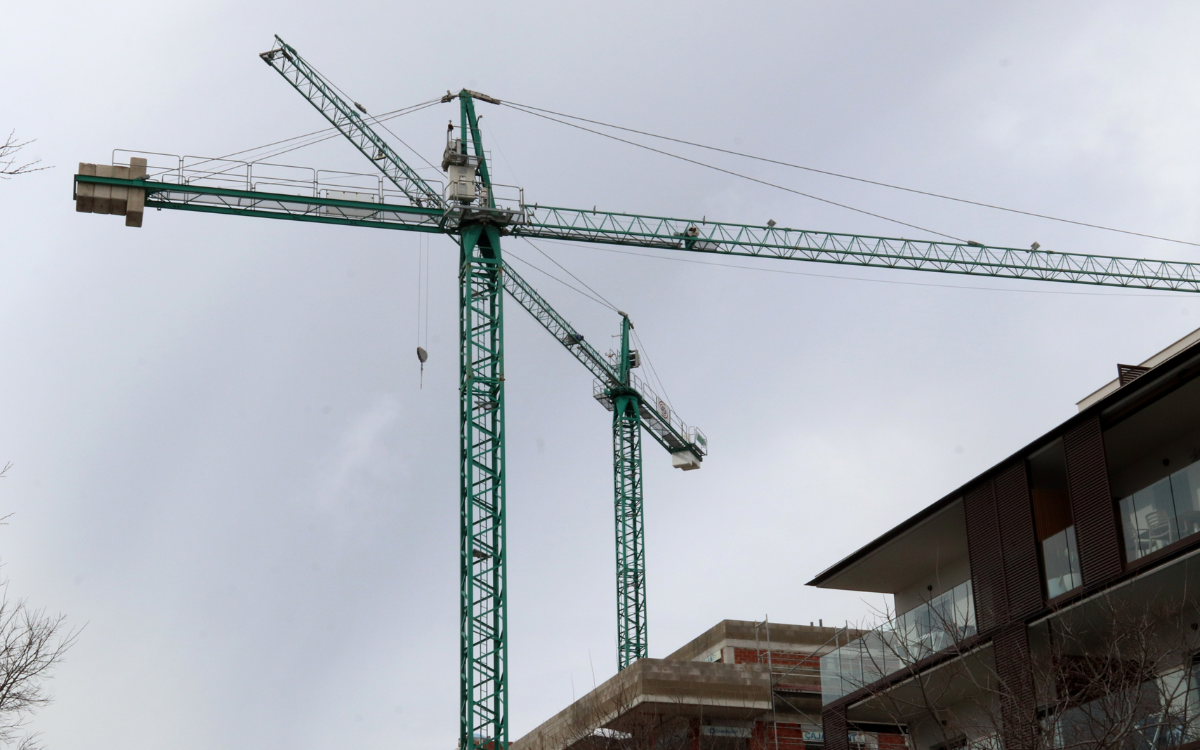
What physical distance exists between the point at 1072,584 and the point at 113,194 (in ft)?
141

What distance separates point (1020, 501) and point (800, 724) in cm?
2011

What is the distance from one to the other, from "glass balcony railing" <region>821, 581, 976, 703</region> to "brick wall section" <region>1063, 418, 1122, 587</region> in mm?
3375

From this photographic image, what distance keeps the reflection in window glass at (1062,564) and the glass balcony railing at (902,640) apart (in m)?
2.24

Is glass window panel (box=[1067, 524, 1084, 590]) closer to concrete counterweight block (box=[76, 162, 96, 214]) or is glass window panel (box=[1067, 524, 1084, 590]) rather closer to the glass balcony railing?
the glass balcony railing

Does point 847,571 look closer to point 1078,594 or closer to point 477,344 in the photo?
point 1078,594

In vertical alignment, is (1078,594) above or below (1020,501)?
below

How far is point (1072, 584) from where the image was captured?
31750mm

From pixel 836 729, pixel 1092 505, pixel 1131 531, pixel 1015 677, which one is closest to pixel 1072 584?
pixel 1092 505

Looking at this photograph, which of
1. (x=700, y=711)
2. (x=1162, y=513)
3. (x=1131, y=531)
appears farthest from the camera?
(x=700, y=711)

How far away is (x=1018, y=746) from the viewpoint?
85.0 feet

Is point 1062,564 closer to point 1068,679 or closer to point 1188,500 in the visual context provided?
point 1068,679

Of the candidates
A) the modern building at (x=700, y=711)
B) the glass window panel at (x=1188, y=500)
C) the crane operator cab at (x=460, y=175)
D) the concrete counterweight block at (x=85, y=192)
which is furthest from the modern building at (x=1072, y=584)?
the concrete counterweight block at (x=85, y=192)

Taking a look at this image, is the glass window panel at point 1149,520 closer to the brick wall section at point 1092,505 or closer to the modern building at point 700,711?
the brick wall section at point 1092,505

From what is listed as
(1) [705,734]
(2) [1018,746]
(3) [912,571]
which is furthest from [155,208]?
(2) [1018,746]
